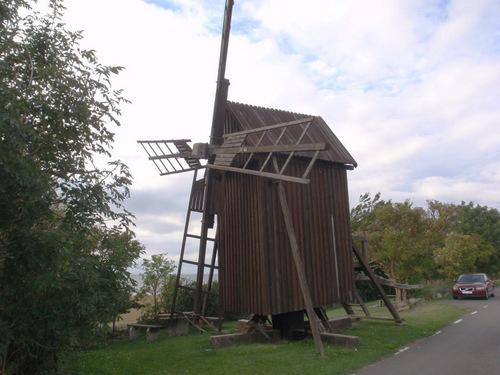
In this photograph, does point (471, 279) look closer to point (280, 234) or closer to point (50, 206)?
point (280, 234)

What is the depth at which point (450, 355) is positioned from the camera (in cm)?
866

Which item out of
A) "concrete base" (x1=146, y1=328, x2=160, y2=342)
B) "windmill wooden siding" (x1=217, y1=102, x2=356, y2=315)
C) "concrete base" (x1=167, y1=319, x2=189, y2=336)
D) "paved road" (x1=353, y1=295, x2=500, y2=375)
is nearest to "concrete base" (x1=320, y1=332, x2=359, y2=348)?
"paved road" (x1=353, y1=295, x2=500, y2=375)

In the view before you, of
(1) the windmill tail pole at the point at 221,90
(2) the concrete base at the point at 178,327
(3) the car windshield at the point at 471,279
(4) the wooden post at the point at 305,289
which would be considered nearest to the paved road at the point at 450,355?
(4) the wooden post at the point at 305,289

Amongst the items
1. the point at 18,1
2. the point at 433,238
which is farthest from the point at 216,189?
the point at 433,238

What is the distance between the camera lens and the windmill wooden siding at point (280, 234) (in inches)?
437

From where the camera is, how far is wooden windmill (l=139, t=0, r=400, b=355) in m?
11.1

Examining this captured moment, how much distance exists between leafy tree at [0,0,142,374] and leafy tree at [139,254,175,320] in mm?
9631

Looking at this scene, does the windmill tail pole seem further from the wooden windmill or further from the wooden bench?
the wooden bench

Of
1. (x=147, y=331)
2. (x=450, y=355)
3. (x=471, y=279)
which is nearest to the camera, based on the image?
(x=450, y=355)

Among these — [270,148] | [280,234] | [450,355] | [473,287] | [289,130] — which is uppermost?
[289,130]

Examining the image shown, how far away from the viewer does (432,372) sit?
24.2ft

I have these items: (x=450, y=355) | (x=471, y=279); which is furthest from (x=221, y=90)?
(x=471, y=279)

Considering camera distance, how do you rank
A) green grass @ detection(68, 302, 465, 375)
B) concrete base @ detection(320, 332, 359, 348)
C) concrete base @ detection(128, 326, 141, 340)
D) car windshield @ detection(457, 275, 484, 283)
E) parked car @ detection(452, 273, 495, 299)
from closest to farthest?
green grass @ detection(68, 302, 465, 375) → concrete base @ detection(320, 332, 359, 348) → concrete base @ detection(128, 326, 141, 340) → parked car @ detection(452, 273, 495, 299) → car windshield @ detection(457, 275, 484, 283)

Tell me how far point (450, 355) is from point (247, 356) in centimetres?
446
